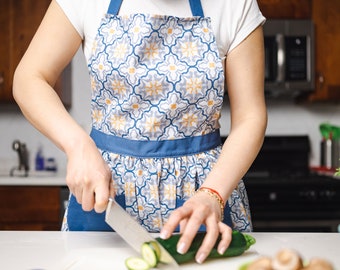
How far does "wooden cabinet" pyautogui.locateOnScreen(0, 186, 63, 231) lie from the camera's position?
2842 millimetres

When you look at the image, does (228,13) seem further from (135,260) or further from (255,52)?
(135,260)

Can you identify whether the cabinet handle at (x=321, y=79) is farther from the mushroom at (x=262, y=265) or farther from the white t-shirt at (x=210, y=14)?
the mushroom at (x=262, y=265)

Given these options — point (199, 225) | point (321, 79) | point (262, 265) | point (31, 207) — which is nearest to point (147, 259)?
point (199, 225)

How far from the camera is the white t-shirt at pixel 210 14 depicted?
1.29m

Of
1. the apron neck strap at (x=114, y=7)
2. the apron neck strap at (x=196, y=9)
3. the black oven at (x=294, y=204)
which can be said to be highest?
the apron neck strap at (x=114, y=7)

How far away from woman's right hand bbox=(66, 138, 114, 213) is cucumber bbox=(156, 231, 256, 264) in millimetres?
128

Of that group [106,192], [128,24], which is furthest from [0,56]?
[106,192]

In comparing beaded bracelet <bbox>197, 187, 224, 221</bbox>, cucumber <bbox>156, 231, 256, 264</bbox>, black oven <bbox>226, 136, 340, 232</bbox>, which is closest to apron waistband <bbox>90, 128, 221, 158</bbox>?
beaded bracelet <bbox>197, 187, 224, 221</bbox>

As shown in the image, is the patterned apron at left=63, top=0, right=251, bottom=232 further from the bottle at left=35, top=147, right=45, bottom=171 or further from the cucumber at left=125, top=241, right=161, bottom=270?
the bottle at left=35, top=147, right=45, bottom=171

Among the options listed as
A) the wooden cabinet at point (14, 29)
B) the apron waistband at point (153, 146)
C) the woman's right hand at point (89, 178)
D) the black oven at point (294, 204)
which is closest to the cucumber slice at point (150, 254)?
the woman's right hand at point (89, 178)

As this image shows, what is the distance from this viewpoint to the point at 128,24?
1294 millimetres

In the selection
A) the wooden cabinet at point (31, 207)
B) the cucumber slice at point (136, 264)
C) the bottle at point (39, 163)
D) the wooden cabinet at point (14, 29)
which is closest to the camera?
the cucumber slice at point (136, 264)

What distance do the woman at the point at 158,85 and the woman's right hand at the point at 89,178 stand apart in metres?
0.23

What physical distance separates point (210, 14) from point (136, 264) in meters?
0.67
